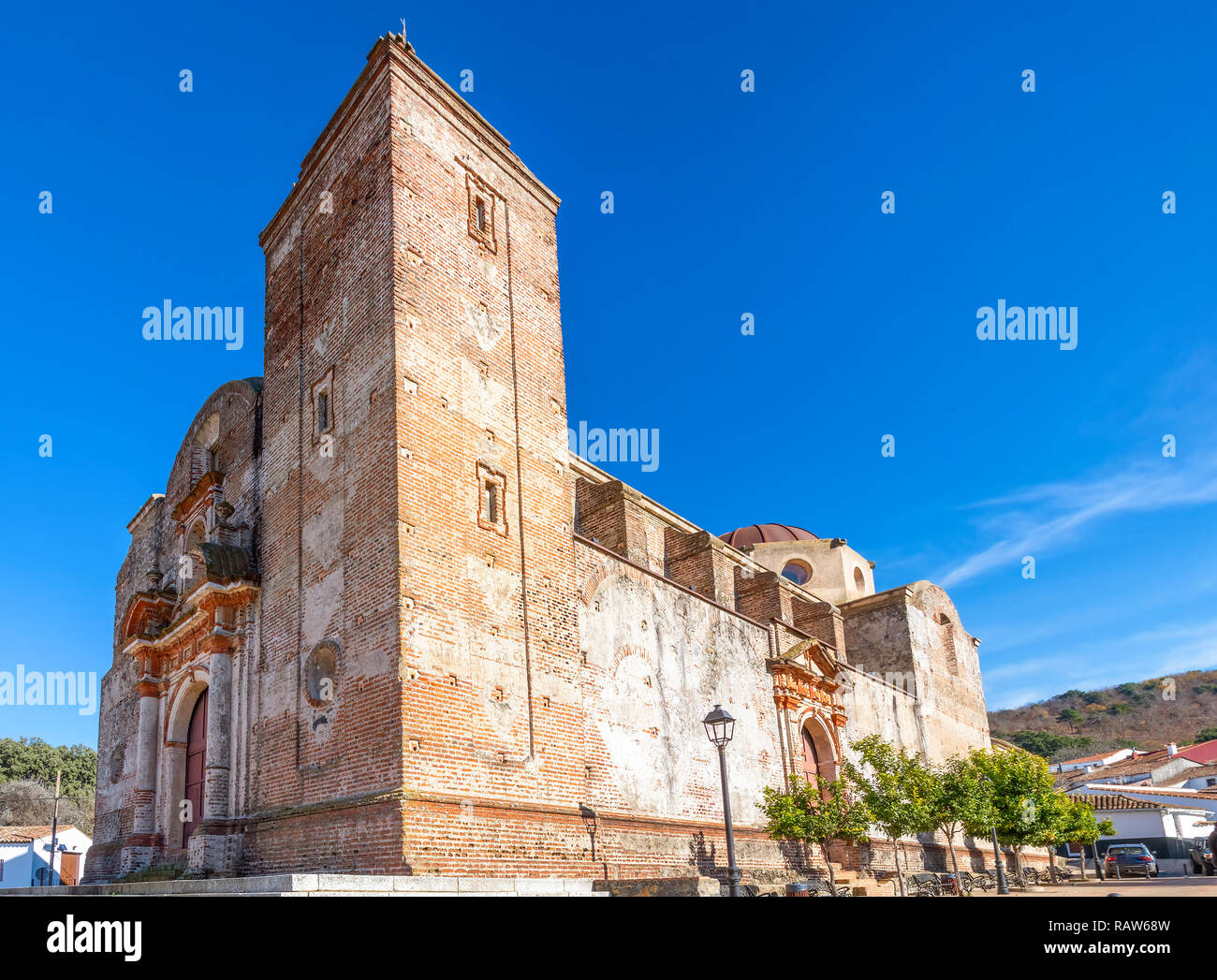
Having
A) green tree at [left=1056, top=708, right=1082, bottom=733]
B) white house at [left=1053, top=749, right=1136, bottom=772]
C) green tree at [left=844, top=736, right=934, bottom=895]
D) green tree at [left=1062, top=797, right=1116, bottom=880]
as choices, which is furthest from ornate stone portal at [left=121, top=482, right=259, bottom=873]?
green tree at [left=1056, top=708, right=1082, bottom=733]

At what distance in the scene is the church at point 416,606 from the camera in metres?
11.9

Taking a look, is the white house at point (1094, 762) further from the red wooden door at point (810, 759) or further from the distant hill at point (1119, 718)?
the red wooden door at point (810, 759)

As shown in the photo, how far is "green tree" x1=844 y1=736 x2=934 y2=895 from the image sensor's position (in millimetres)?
18672

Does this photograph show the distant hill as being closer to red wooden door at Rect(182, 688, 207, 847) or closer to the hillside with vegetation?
the hillside with vegetation

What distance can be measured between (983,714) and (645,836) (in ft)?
74.2

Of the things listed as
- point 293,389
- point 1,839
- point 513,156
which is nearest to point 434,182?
point 513,156

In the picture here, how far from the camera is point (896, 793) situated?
1902cm

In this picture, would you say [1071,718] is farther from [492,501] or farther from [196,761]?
[492,501]

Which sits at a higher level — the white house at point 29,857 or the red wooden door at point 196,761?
the red wooden door at point 196,761

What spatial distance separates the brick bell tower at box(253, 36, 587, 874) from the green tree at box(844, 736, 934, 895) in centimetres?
806

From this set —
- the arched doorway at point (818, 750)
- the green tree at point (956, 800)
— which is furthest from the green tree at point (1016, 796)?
the arched doorway at point (818, 750)

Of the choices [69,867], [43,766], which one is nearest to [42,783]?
[43,766]

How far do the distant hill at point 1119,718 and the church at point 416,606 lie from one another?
244 feet
